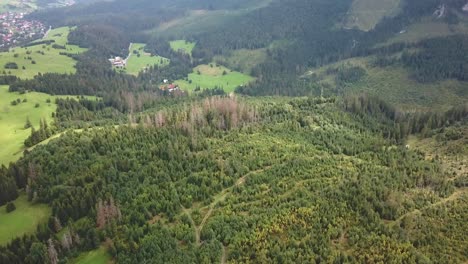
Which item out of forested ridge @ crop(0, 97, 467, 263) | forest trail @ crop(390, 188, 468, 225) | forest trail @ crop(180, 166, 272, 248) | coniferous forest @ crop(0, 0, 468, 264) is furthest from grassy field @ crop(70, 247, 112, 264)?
forest trail @ crop(390, 188, 468, 225)

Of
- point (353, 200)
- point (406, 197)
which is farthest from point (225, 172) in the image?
point (406, 197)

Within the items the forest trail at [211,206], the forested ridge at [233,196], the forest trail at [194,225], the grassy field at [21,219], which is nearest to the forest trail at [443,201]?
the forested ridge at [233,196]

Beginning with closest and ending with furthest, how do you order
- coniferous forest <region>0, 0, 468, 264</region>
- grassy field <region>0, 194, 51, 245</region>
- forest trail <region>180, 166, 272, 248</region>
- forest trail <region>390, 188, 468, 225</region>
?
coniferous forest <region>0, 0, 468, 264</region>, forest trail <region>390, 188, 468, 225</region>, forest trail <region>180, 166, 272, 248</region>, grassy field <region>0, 194, 51, 245</region>

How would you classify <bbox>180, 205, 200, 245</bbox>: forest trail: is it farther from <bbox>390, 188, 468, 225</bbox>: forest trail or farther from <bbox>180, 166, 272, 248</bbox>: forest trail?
<bbox>390, 188, 468, 225</bbox>: forest trail

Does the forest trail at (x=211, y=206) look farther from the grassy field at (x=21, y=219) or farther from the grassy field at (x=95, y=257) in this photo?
the grassy field at (x=21, y=219)

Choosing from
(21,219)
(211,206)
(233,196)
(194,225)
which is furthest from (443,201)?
(21,219)
